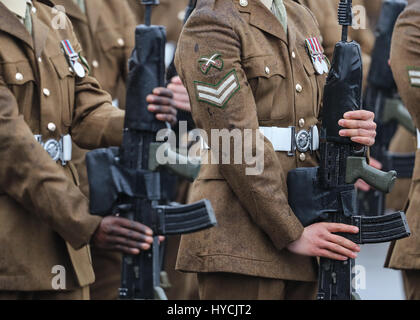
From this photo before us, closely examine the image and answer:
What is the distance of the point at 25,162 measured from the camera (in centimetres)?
433

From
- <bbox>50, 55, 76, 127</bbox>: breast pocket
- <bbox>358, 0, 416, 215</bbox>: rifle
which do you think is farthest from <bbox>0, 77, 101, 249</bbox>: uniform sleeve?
<bbox>358, 0, 416, 215</bbox>: rifle

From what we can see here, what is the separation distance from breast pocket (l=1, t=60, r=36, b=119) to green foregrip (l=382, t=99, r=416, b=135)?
300 cm

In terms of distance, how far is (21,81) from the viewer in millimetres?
4492

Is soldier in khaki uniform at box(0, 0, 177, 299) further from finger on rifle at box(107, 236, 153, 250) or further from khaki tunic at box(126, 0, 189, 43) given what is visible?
khaki tunic at box(126, 0, 189, 43)

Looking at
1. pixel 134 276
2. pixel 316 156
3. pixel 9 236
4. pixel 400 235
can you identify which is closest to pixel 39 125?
pixel 9 236

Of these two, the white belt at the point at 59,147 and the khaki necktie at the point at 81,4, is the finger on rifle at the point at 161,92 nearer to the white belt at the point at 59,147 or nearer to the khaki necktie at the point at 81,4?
the white belt at the point at 59,147

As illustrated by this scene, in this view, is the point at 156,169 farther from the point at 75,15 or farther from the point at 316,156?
the point at 75,15

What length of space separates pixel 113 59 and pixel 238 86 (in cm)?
253

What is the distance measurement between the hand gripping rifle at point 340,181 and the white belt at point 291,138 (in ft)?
0.40

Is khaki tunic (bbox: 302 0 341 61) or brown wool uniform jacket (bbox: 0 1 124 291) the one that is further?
khaki tunic (bbox: 302 0 341 61)

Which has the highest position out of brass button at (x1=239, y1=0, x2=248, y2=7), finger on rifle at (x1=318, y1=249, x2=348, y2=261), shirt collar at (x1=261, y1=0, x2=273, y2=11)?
shirt collar at (x1=261, y1=0, x2=273, y2=11)

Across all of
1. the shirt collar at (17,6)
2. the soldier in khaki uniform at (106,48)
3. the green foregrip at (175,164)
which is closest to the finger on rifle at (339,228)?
the green foregrip at (175,164)

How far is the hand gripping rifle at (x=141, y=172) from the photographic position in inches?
166

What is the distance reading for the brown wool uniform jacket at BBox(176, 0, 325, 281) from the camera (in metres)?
4.31
